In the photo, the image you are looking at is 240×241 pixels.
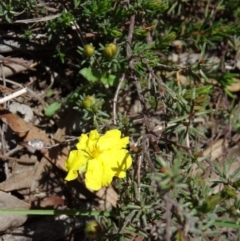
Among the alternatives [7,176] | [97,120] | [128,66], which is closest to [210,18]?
[128,66]

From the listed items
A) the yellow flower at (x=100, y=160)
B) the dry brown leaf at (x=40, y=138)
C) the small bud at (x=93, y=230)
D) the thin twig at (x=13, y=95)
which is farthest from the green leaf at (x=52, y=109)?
the small bud at (x=93, y=230)

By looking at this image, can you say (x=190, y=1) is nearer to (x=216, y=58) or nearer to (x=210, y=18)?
(x=210, y=18)

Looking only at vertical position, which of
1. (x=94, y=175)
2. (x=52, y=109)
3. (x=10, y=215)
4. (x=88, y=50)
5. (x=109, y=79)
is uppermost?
(x=88, y=50)

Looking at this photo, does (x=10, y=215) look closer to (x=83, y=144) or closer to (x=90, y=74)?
(x=83, y=144)

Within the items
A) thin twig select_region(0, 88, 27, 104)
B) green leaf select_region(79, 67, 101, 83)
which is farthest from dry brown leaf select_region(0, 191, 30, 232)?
green leaf select_region(79, 67, 101, 83)

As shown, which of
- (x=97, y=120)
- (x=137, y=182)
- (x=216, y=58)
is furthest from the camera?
(x=216, y=58)

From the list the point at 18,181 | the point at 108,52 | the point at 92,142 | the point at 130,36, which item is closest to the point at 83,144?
the point at 92,142
